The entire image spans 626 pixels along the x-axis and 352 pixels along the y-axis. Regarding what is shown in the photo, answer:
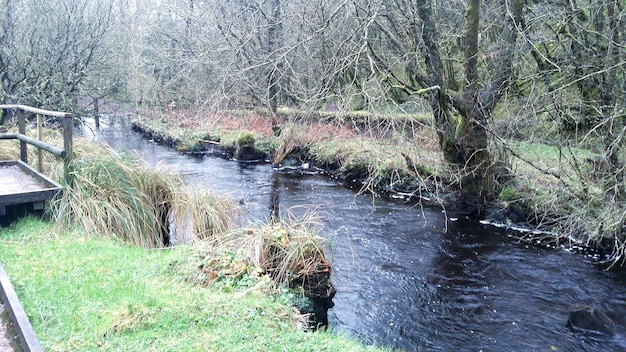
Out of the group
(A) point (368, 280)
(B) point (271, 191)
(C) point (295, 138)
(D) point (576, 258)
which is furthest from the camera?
(C) point (295, 138)

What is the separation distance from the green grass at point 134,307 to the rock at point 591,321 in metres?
3.28

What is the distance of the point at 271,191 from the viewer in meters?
13.7

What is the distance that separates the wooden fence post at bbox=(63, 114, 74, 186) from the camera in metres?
6.96

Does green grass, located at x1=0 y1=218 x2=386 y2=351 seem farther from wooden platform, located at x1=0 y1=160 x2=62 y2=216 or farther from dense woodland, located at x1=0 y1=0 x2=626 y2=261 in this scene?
dense woodland, located at x1=0 y1=0 x2=626 y2=261

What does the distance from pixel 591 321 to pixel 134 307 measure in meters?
5.39

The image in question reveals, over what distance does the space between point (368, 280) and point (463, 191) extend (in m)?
5.30

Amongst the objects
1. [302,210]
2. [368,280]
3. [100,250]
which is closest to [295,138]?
[302,210]

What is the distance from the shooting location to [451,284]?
25.4 feet

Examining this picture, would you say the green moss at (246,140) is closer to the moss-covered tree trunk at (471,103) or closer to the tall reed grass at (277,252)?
the moss-covered tree trunk at (471,103)

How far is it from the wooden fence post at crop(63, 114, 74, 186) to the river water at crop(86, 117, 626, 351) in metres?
4.13

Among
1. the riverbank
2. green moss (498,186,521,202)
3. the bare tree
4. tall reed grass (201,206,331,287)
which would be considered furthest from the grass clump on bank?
the bare tree

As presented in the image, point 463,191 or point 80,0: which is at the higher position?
point 80,0

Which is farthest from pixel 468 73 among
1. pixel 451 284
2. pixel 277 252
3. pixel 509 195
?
pixel 277 252

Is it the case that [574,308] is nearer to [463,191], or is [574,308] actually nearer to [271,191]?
[463,191]
